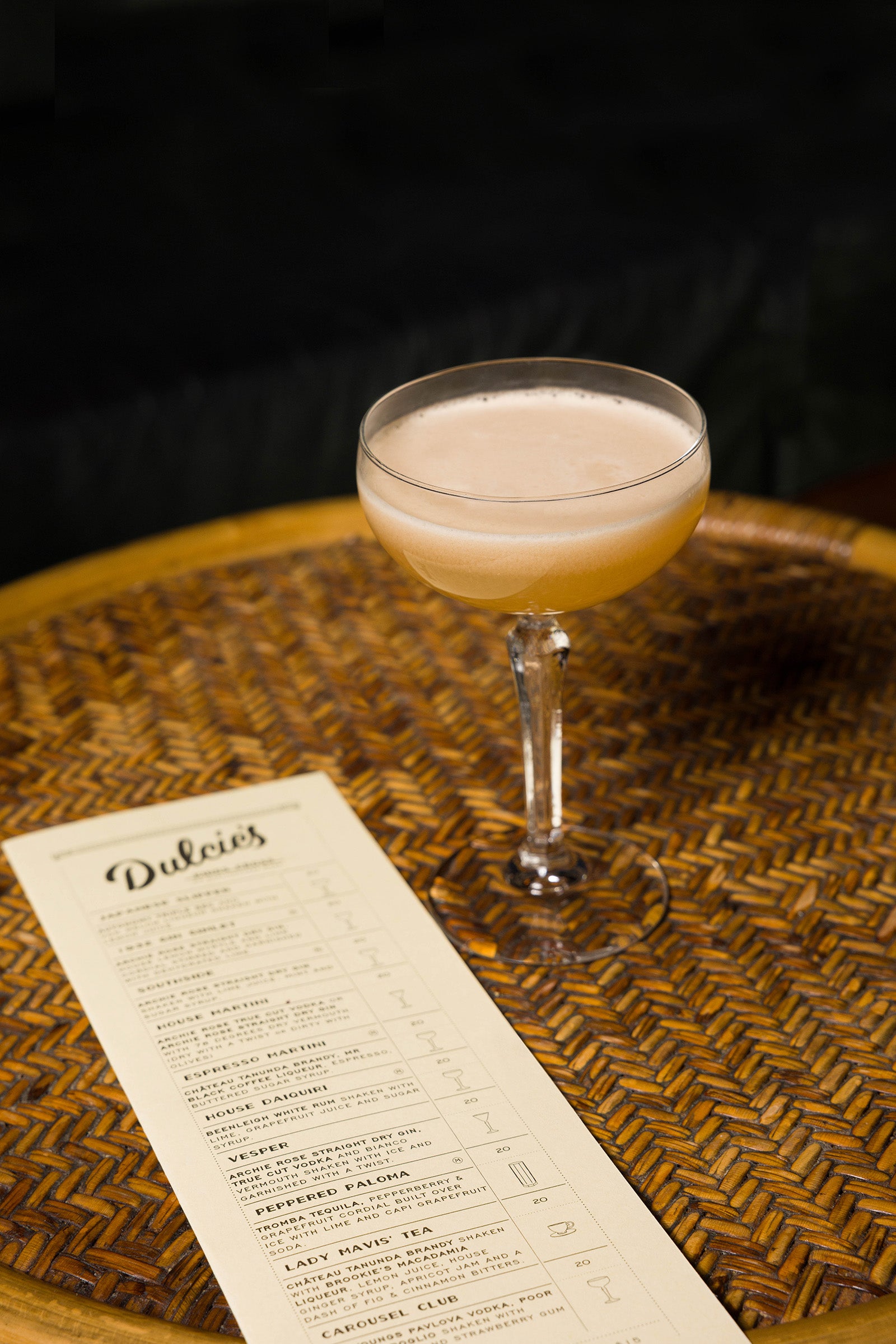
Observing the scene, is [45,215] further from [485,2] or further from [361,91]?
[485,2]

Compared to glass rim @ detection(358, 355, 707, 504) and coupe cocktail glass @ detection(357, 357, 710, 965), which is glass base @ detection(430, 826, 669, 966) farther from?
glass rim @ detection(358, 355, 707, 504)

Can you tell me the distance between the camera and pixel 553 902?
74 centimetres

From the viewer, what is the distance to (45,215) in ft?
6.42

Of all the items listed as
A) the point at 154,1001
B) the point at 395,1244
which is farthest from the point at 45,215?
the point at 395,1244

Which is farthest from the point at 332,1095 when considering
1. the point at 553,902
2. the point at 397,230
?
the point at 397,230

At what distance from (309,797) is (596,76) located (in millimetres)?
2025

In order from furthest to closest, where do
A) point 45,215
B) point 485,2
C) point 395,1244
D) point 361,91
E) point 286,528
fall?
point 485,2 → point 361,91 → point 45,215 → point 286,528 → point 395,1244

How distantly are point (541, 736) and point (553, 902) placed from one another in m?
0.09

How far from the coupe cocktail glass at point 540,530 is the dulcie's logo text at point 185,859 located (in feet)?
0.35

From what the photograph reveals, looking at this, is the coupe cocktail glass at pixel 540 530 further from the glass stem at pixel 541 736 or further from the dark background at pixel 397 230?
the dark background at pixel 397 230

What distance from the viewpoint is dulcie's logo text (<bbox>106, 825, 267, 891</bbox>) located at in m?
0.75

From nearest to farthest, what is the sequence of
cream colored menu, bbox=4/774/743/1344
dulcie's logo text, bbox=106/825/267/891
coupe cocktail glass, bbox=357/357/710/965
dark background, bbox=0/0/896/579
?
1. cream colored menu, bbox=4/774/743/1344
2. coupe cocktail glass, bbox=357/357/710/965
3. dulcie's logo text, bbox=106/825/267/891
4. dark background, bbox=0/0/896/579

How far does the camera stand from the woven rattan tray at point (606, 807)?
0.56m

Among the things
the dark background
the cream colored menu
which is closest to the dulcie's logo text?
the cream colored menu
